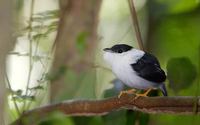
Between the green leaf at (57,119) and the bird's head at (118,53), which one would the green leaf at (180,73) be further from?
the green leaf at (57,119)

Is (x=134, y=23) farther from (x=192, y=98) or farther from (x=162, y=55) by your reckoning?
(x=192, y=98)

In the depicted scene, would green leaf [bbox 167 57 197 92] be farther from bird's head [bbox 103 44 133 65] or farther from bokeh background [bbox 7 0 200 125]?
bird's head [bbox 103 44 133 65]

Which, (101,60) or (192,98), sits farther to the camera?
(101,60)

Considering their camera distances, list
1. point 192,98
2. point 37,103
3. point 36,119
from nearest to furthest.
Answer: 1. point 192,98
2. point 36,119
3. point 37,103

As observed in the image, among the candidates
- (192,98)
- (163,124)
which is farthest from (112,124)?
(192,98)

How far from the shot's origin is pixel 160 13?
1.21m

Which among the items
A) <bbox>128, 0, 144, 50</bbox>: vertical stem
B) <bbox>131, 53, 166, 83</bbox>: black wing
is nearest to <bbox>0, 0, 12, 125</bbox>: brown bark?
<bbox>131, 53, 166, 83</bbox>: black wing

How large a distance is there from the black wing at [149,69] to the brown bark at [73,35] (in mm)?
246

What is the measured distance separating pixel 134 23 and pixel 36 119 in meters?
0.32

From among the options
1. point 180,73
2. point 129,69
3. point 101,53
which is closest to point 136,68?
point 129,69

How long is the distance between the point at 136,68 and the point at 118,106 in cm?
8

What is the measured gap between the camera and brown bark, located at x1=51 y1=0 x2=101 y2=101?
1164 mm

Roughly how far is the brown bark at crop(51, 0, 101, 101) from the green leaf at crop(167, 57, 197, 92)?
9.5 inches

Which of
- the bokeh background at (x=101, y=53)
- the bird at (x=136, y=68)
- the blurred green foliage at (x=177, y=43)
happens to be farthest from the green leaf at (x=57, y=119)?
the blurred green foliage at (x=177, y=43)
